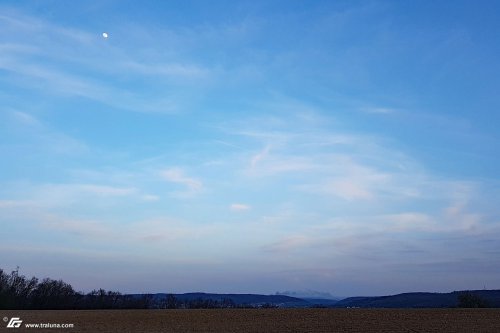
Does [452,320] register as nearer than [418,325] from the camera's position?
No

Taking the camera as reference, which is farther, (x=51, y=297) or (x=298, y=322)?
(x=51, y=297)

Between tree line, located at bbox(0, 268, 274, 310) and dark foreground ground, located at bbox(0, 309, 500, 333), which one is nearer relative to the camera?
dark foreground ground, located at bbox(0, 309, 500, 333)

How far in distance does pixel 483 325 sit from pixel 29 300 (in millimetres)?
97741

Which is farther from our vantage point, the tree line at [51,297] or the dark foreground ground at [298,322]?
the tree line at [51,297]

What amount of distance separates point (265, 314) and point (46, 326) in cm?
2862

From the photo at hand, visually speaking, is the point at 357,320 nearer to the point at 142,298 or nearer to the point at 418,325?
the point at 418,325

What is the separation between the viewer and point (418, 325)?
59.3m

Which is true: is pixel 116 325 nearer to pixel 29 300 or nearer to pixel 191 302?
pixel 29 300

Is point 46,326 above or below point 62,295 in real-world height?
below

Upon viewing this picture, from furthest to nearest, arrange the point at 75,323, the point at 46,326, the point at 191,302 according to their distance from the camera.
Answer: the point at 191,302 → the point at 75,323 → the point at 46,326

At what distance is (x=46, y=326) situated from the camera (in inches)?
2247

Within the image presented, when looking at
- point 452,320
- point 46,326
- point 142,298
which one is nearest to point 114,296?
point 142,298

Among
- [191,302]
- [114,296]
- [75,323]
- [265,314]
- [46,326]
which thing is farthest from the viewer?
[191,302]

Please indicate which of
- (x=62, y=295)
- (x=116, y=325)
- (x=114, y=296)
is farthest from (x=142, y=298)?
(x=116, y=325)
